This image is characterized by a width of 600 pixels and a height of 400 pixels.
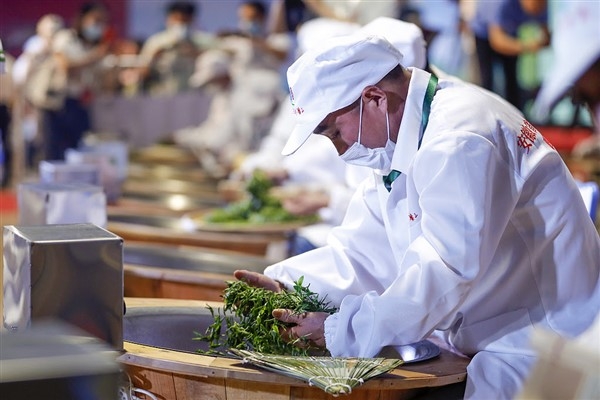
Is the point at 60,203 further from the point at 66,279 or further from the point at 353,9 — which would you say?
the point at 353,9

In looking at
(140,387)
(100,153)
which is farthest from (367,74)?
(100,153)

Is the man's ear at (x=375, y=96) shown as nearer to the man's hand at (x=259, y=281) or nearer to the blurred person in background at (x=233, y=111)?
the man's hand at (x=259, y=281)

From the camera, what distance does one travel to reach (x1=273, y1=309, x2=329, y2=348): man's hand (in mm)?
2611

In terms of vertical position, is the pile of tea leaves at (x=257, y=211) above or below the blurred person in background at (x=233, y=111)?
above

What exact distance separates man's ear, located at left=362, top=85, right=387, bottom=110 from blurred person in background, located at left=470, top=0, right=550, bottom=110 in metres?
6.23

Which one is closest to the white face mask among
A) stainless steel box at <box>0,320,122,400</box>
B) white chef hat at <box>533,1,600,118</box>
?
stainless steel box at <box>0,320,122,400</box>

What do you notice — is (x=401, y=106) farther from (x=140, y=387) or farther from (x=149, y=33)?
(x=149, y=33)

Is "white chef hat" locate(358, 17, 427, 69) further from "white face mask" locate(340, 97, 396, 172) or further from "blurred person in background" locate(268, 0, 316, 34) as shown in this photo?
"blurred person in background" locate(268, 0, 316, 34)

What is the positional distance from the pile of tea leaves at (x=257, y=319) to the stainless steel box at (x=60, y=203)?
104 centimetres

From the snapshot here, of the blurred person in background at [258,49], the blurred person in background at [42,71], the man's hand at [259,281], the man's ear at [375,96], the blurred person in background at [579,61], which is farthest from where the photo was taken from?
the blurred person in background at [42,71]

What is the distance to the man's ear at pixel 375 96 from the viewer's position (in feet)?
8.91

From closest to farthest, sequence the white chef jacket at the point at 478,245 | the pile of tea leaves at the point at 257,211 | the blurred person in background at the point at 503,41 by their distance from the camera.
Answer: the white chef jacket at the point at 478,245 → the pile of tea leaves at the point at 257,211 → the blurred person in background at the point at 503,41

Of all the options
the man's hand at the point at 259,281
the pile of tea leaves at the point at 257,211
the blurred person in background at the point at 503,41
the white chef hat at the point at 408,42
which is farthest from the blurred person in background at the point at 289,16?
the man's hand at the point at 259,281

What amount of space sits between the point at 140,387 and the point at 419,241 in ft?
2.47
